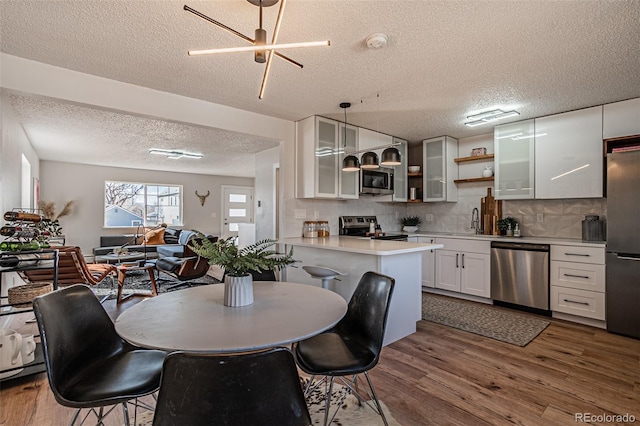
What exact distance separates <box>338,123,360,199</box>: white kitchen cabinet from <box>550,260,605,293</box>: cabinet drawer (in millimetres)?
2434

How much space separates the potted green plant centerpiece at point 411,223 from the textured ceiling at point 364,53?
2.08 meters

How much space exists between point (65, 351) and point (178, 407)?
84 centimetres

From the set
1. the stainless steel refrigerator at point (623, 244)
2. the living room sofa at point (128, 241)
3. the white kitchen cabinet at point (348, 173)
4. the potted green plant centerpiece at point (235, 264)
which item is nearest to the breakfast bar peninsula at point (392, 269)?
the white kitchen cabinet at point (348, 173)

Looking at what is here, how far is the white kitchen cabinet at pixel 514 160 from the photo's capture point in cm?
393

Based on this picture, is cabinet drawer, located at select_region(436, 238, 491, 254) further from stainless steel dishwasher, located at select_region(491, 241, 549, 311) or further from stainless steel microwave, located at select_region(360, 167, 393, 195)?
stainless steel microwave, located at select_region(360, 167, 393, 195)

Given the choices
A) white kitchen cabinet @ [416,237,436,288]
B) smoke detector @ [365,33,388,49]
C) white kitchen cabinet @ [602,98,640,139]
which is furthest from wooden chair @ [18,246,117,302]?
white kitchen cabinet @ [602,98,640,139]

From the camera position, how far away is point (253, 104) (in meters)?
3.40

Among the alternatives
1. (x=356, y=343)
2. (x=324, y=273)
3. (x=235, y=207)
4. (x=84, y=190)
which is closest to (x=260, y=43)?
(x=356, y=343)

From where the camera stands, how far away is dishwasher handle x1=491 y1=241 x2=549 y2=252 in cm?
361

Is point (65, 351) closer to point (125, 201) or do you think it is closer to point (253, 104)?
point (253, 104)

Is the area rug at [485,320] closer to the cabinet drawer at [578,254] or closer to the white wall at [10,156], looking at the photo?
the cabinet drawer at [578,254]

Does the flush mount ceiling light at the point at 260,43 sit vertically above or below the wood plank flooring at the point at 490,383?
above

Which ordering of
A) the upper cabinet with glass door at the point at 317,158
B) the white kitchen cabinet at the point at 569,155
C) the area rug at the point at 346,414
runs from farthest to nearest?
the upper cabinet with glass door at the point at 317,158
the white kitchen cabinet at the point at 569,155
the area rug at the point at 346,414

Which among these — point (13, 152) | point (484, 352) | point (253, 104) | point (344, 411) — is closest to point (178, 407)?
point (344, 411)
